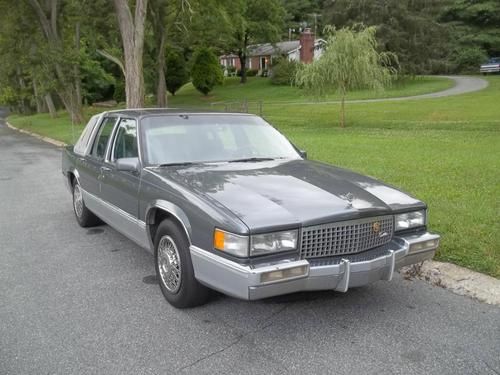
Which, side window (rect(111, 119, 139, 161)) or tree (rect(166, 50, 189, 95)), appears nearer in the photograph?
side window (rect(111, 119, 139, 161))

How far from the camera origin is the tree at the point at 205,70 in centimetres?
4669

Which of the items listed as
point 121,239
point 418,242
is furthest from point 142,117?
point 418,242

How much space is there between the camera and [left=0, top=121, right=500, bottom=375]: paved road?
10.3 feet

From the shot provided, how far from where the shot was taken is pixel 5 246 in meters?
5.77

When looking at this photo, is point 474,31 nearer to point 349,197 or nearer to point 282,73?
point 282,73

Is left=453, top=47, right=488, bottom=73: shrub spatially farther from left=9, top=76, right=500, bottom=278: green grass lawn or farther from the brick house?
left=9, top=76, right=500, bottom=278: green grass lawn

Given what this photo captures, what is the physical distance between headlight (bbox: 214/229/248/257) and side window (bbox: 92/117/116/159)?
2653 mm

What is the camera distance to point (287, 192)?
12.2ft

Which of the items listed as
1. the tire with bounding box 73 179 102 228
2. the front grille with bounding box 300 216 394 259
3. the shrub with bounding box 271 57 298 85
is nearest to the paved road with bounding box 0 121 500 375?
the front grille with bounding box 300 216 394 259

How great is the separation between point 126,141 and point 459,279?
3.50 meters

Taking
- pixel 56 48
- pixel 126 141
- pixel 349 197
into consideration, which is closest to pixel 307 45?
pixel 56 48

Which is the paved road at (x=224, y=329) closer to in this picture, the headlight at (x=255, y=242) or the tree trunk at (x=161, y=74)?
the headlight at (x=255, y=242)

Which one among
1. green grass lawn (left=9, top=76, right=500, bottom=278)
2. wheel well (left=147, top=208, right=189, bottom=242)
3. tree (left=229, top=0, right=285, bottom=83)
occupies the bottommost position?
green grass lawn (left=9, top=76, right=500, bottom=278)

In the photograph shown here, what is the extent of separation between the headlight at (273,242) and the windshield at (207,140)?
154 cm
